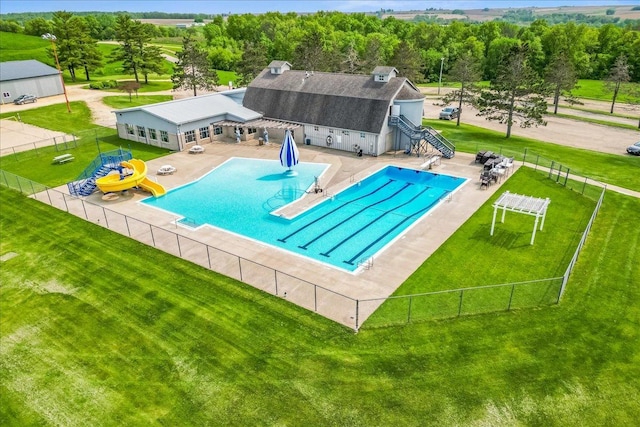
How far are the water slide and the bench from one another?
10775mm

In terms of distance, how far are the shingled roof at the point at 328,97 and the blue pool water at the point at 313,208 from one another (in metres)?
6.64

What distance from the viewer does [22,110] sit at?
6125cm

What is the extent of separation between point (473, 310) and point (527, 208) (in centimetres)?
961

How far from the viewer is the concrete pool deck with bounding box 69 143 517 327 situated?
22.0 metres

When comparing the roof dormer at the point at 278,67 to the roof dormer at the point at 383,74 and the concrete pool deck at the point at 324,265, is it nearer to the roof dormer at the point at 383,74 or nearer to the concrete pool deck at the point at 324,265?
the roof dormer at the point at 383,74

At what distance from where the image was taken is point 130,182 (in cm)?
3384

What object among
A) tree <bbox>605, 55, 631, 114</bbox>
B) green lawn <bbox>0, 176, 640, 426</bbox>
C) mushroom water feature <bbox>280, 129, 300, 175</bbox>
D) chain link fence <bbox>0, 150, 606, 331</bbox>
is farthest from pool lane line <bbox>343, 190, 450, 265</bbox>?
tree <bbox>605, 55, 631, 114</bbox>

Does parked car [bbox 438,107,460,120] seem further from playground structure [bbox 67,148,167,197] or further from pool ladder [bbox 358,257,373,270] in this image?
pool ladder [bbox 358,257,373,270]

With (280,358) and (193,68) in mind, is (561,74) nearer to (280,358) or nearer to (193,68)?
(193,68)

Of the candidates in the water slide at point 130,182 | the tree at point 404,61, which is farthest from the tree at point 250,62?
the water slide at point 130,182

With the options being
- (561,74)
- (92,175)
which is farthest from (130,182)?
(561,74)

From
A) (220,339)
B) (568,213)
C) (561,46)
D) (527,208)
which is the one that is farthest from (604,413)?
(561,46)

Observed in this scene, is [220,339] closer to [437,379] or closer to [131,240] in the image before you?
[437,379]

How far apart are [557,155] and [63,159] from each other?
5039 cm
